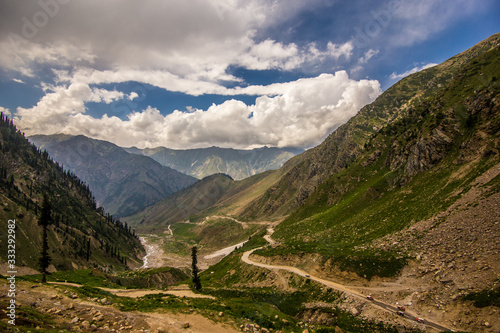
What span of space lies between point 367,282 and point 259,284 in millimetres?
32061

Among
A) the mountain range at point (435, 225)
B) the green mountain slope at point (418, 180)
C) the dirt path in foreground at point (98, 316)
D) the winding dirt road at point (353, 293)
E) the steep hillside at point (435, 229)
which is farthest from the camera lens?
the green mountain slope at point (418, 180)

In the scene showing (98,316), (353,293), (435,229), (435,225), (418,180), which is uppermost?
(418,180)

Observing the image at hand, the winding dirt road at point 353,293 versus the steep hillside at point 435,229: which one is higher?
the steep hillside at point 435,229

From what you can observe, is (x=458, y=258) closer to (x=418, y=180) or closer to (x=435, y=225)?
(x=435, y=225)

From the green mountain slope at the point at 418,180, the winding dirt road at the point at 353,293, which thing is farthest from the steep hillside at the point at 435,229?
the winding dirt road at the point at 353,293

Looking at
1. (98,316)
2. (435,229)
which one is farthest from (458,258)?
(98,316)

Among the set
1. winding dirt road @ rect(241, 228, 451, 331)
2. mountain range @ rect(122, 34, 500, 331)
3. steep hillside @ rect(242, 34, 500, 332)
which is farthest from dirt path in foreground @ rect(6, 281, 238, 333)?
mountain range @ rect(122, 34, 500, 331)

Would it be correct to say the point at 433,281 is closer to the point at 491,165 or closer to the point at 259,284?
the point at 491,165

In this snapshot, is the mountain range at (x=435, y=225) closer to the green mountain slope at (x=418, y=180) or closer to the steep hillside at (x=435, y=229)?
the steep hillside at (x=435, y=229)

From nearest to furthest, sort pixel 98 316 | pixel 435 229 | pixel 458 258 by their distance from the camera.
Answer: pixel 98 316 → pixel 458 258 → pixel 435 229

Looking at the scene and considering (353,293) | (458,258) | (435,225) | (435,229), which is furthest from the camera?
(435,225)

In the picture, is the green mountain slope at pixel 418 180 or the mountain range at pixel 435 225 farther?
the green mountain slope at pixel 418 180

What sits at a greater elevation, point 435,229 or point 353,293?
point 435,229

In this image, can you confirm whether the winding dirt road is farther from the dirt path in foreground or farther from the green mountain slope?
the dirt path in foreground
